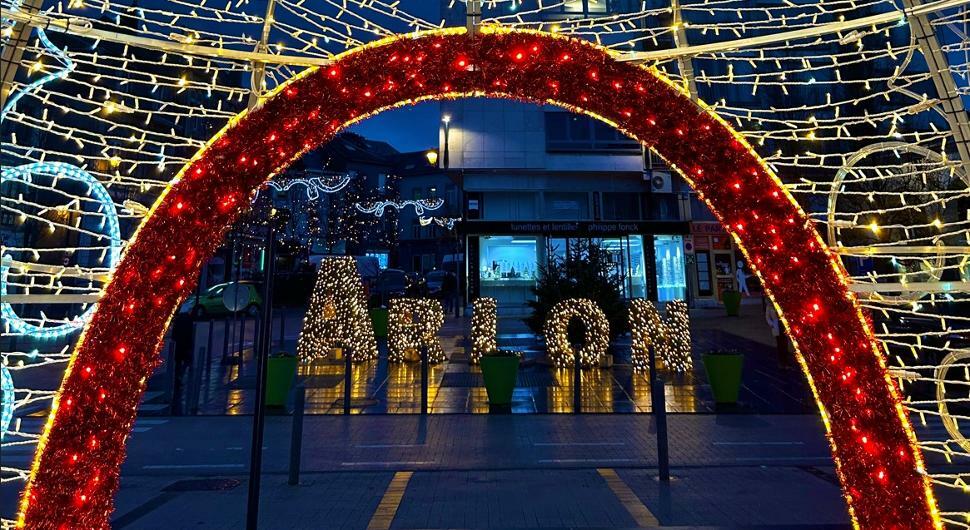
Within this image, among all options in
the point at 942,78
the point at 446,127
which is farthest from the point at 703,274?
the point at 942,78

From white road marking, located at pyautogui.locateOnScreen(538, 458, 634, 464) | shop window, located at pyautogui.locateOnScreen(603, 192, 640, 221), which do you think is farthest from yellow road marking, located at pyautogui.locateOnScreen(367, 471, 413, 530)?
shop window, located at pyautogui.locateOnScreen(603, 192, 640, 221)

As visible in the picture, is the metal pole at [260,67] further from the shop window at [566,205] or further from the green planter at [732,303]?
the green planter at [732,303]

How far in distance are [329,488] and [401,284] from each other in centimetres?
2944

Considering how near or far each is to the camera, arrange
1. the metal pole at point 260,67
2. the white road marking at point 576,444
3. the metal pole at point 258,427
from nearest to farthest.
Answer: the metal pole at point 260,67
the metal pole at point 258,427
the white road marking at point 576,444

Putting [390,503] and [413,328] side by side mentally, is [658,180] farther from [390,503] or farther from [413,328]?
[390,503]

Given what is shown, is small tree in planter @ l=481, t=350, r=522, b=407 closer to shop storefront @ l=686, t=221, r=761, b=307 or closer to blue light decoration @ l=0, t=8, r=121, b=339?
blue light decoration @ l=0, t=8, r=121, b=339

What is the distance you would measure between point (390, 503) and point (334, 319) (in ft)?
26.5

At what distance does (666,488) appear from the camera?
5012 mm

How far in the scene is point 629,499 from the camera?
4746 mm

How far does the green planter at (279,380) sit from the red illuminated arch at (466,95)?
228 inches

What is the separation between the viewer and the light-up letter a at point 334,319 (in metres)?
12.0

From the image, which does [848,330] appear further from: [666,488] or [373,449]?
[373,449]


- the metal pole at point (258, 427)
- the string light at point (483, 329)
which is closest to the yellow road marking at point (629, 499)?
the metal pole at point (258, 427)

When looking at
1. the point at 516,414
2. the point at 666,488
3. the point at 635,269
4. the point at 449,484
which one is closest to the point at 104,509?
the point at 449,484
